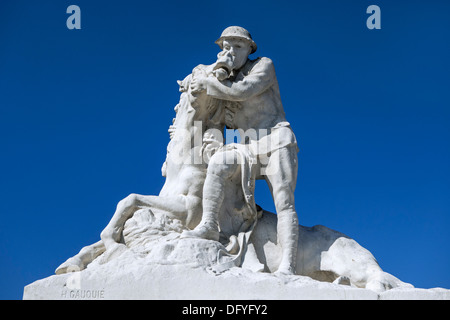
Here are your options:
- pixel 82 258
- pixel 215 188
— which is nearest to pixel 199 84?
pixel 215 188

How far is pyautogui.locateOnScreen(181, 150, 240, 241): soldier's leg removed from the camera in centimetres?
800

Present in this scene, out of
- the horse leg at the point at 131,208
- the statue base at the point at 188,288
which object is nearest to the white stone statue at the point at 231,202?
the horse leg at the point at 131,208

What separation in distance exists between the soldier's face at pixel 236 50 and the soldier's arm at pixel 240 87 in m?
0.26

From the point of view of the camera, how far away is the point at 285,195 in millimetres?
8359

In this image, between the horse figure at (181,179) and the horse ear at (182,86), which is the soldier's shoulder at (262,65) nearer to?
the horse figure at (181,179)

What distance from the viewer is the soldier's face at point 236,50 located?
8805 millimetres

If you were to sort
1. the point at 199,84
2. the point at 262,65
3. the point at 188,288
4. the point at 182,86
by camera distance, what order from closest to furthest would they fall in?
the point at 188,288, the point at 199,84, the point at 262,65, the point at 182,86

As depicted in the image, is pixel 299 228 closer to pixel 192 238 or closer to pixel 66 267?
pixel 192 238

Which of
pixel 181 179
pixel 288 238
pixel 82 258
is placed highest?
pixel 181 179

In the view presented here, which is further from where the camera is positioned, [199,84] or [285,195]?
[199,84]

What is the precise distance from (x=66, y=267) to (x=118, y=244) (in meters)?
0.63

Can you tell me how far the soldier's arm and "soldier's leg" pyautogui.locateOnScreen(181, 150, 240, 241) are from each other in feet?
2.27

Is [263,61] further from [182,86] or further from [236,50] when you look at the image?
[182,86]

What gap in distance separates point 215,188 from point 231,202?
0.42 meters
